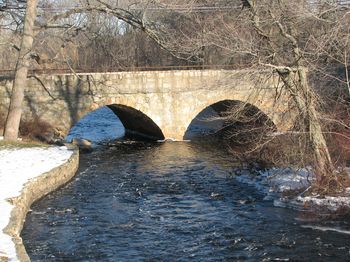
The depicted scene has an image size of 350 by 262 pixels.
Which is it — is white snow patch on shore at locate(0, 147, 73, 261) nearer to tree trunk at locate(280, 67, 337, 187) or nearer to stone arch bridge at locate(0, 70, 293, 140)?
stone arch bridge at locate(0, 70, 293, 140)

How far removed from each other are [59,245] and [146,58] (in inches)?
949

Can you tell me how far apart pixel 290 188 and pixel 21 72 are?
9736mm

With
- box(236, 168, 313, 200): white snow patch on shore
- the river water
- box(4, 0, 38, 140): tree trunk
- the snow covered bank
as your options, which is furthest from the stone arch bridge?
the snow covered bank

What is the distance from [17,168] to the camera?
45.2ft

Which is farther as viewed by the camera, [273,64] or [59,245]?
[273,64]

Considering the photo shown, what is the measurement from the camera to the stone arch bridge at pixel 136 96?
2062 cm

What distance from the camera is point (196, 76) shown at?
2291cm

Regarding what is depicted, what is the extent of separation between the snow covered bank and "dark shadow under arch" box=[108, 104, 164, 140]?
797 centimetres

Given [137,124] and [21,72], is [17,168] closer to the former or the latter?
[21,72]

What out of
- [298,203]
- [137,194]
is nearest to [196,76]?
[137,194]

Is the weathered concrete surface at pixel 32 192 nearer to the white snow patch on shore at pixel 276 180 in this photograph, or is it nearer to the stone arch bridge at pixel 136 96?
the stone arch bridge at pixel 136 96

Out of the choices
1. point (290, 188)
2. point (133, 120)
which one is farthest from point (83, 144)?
point (290, 188)

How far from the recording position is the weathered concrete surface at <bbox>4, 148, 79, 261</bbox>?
9.14 metres

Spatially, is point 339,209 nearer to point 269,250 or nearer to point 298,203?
point 298,203
